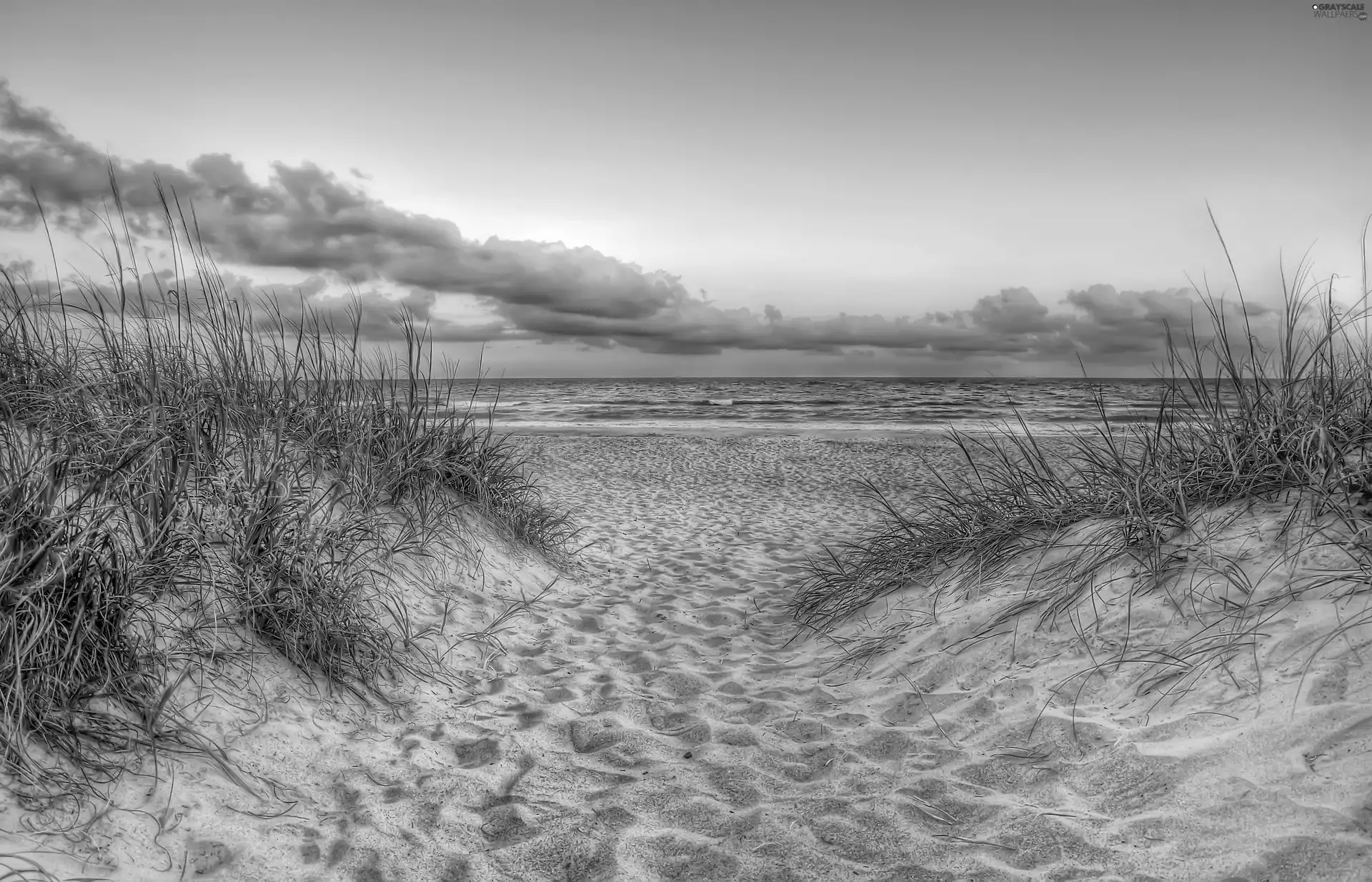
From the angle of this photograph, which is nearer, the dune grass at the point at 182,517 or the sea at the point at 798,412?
the dune grass at the point at 182,517

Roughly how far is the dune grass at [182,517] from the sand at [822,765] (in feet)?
0.70

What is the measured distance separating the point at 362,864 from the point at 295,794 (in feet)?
1.49

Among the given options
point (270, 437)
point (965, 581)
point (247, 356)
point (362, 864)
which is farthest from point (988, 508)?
point (247, 356)

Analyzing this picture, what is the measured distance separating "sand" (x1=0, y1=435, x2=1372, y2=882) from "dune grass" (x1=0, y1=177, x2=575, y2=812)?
0.21 meters

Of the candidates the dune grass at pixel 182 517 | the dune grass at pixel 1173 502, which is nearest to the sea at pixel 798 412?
the dune grass at pixel 182 517

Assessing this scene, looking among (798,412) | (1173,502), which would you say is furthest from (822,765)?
(798,412)

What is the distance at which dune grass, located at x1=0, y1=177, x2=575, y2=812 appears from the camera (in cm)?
213

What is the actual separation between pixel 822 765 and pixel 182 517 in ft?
9.77

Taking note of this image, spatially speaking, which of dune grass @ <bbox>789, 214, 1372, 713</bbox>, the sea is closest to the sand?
dune grass @ <bbox>789, 214, 1372, 713</bbox>

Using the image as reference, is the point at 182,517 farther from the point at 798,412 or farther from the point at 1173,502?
the point at 798,412

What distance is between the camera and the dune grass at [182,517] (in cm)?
213

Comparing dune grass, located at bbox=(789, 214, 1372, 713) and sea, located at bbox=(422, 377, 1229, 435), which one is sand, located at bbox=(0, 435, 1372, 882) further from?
sea, located at bbox=(422, 377, 1229, 435)

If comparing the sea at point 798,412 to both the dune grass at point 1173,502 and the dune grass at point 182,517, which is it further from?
the dune grass at point 1173,502

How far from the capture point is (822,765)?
280cm
